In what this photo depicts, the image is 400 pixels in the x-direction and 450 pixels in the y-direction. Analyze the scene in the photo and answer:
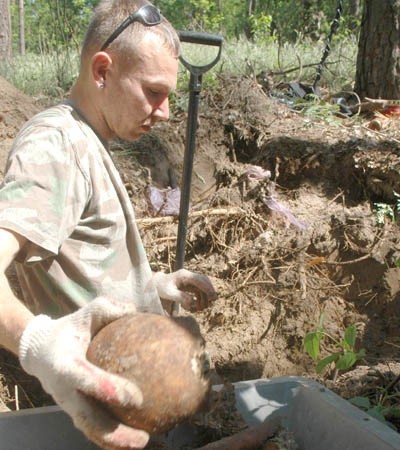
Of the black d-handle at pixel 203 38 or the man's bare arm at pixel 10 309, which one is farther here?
the black d-handle at pixel 203 38

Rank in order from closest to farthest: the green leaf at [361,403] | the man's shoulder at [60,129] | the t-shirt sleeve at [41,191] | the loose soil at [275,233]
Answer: the t-shirt sleeve at [41,191] → the man's shoulder at [60,129] → the green leaf at [361,403] → the loose soil at [275,233]

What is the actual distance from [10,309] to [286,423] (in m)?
1.30

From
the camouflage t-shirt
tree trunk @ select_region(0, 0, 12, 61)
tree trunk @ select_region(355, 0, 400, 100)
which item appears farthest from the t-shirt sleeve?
tree trunk @ select_region(0, 0, 12, 61)

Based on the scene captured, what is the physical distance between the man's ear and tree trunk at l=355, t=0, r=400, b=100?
4.51 m

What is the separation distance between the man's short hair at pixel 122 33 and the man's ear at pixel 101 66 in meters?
0.04

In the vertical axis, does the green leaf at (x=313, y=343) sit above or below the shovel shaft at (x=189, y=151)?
below

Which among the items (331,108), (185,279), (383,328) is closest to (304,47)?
(331,108)

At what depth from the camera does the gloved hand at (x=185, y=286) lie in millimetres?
2246

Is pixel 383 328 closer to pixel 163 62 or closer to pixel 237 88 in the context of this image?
pixel 237 88

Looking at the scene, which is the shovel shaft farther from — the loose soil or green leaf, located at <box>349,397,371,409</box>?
green leaf, located at <box>349,397,371,409</box>

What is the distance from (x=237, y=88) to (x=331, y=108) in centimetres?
104

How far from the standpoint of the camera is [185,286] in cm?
233

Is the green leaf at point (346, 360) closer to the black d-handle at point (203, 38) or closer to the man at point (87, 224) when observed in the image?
the man at point (87, 224)

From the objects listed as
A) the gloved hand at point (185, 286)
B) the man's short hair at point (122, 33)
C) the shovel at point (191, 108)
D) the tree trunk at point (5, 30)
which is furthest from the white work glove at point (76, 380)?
the tree trunk at point (5, 30)
